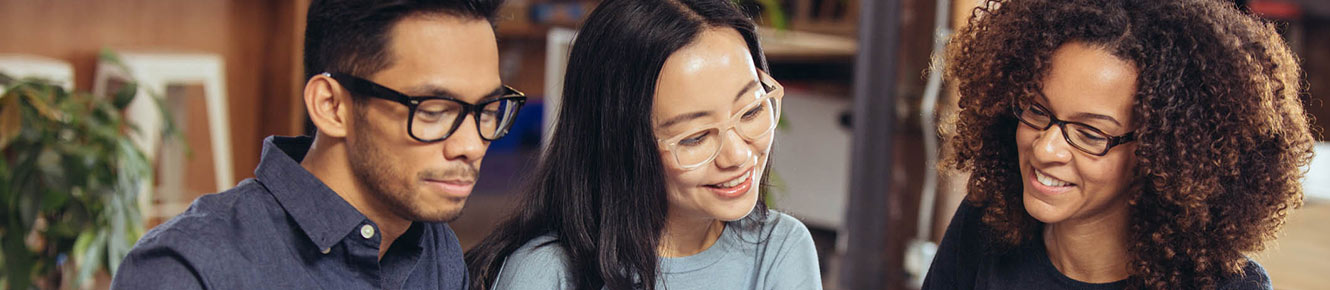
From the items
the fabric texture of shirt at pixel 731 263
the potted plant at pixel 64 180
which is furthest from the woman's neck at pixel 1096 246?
the potted plant at pixel 64 180

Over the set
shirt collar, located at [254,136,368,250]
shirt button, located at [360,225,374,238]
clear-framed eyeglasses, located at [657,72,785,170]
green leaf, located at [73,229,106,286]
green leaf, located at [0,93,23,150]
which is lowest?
green leaf, located at [73,229,106,286]

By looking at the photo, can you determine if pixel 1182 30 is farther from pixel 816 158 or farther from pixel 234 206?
pixel 816 158

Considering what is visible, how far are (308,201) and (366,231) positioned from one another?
0.22ft

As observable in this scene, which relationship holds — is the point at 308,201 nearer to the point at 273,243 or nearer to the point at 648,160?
the point at 273,243

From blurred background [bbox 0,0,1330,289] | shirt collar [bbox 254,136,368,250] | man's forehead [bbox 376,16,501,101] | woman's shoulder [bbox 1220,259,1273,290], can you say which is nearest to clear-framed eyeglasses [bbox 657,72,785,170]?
man's forehead [bbox 376,16,501,101]

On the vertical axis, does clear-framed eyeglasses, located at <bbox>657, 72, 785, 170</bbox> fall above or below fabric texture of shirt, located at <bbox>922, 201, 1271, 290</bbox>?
above

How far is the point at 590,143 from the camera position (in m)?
1.35

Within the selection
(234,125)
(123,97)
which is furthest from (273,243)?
(234,125)

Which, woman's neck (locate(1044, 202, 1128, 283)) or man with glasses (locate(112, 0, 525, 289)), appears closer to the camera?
man with glasses (locate(112, 0, 525, 289))

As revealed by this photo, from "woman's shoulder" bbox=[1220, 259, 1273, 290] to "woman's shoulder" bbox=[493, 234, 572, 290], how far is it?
72 centimetres

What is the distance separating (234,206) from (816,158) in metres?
3.72

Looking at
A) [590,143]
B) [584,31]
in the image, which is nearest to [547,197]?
[590,143]

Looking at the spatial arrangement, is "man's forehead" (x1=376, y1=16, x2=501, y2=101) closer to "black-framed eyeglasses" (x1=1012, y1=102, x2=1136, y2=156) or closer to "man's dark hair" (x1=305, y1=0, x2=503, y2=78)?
"man's dark hair" (x1=305, y1=0, x2=503, y2=78)

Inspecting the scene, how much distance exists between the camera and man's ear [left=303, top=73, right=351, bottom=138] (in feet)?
3.67
